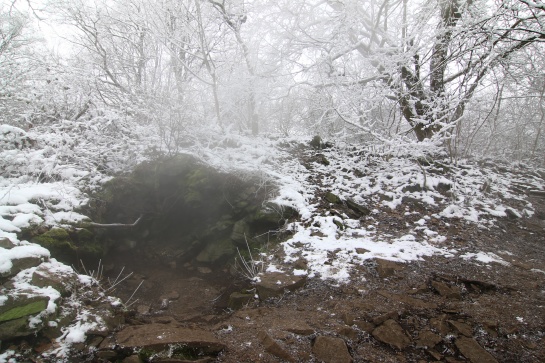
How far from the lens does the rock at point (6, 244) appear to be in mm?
3480

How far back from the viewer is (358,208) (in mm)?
5855

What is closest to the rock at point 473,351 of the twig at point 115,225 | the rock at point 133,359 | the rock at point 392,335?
the rock at point 392,335

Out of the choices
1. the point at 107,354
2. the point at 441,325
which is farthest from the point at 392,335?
the point at 107,354

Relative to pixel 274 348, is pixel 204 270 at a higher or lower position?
lower

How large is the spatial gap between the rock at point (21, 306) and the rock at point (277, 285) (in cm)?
236

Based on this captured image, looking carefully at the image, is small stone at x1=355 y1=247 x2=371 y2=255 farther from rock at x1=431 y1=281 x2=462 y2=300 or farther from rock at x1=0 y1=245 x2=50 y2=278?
rock at x1=0 y1=245 x2=50 y2=278

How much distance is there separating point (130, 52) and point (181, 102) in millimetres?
2439

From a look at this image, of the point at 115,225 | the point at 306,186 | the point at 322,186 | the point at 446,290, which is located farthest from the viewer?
the point at 322,186

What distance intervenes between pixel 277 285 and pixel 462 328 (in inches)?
81.9

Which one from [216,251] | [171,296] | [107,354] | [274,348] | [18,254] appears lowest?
[171,296]

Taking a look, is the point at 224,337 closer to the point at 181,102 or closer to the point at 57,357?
the point at 57,357

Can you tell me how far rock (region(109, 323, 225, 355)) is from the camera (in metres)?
2.72

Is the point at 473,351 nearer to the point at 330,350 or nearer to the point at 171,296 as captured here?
the point at 330,350

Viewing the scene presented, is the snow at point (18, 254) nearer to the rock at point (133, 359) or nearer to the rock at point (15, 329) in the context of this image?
the rock at point (15, 329)
